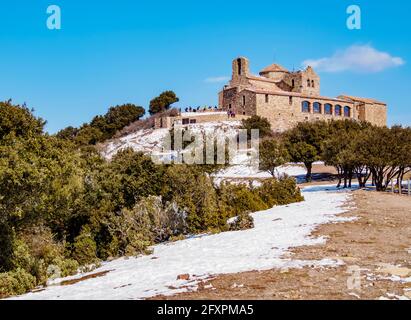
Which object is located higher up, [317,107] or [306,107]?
[317,107]

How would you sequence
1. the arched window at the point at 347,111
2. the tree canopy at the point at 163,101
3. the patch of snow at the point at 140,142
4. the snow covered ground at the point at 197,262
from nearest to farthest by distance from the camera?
the snow covered ground at the point at 197,262 < the patch of snow at the point at 140,142 < the arched window at the point at 347,111 < the tree canopy at the point at 163,101

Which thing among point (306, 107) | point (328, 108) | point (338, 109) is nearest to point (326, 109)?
point (328, 108)

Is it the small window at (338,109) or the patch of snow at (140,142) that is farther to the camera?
the small window at (338,109)

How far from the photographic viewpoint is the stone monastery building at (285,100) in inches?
3565

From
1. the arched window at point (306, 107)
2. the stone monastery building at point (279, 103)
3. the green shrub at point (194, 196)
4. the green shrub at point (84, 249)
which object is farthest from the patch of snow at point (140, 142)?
the green shrub at point (84, 249)

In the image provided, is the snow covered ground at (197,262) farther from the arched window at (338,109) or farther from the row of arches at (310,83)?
the row of arches at (310,83)

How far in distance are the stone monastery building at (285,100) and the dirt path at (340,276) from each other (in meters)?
75.1

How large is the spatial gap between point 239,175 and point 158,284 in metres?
51.9

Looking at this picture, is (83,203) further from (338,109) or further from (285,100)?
(338,109)

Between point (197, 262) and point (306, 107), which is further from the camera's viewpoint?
point (306, 107)

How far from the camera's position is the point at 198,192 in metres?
25.3

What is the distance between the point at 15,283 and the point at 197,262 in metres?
5.43

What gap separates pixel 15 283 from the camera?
1401 centimetres
